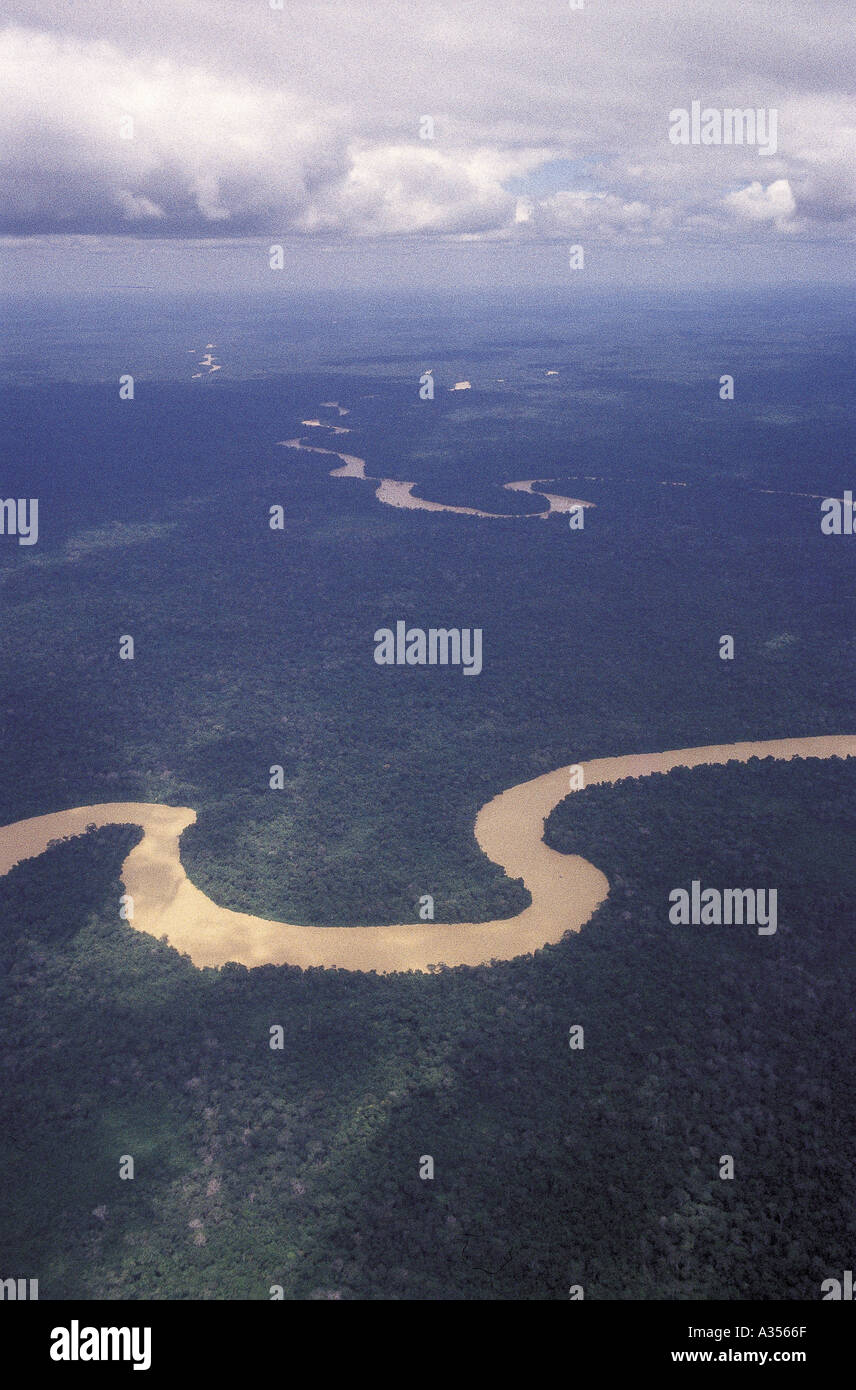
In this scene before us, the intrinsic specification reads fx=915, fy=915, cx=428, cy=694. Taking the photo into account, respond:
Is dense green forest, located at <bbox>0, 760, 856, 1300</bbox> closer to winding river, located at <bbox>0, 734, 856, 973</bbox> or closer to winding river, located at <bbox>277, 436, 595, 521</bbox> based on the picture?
winding river, located at <bbox>0, 734, 856, 973</bbox>

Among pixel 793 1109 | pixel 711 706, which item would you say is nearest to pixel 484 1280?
pixel 793 1109

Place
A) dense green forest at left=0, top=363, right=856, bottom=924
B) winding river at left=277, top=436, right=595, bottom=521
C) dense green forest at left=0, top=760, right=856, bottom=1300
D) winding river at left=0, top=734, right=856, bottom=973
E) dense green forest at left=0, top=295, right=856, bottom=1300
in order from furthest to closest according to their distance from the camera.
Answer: winding river at left=277, top=436, right=595, bottom=521 → dense green forest at left=0, top=363, right=856, bottom=924 → winding river at left=0, top=734, right=856, bottom=973 → dense green forest at left=0, top=295, right=856, bottom=1300 → dense green forest at left=0, top=760, right=856, bottom=1300

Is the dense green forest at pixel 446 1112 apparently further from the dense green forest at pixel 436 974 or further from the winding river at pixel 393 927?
the winding river at pixel 393 927

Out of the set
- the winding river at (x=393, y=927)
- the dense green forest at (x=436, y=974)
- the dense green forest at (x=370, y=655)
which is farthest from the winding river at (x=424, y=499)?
the winding river at (x=393, y=927)

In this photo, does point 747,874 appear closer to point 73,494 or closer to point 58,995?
point 58,995

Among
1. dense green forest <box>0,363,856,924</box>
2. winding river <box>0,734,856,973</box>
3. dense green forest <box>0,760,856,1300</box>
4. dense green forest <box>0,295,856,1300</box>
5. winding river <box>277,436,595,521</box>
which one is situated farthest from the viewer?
winding river <box>277,436,595,521</box>

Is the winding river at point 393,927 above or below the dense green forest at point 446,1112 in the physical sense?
above

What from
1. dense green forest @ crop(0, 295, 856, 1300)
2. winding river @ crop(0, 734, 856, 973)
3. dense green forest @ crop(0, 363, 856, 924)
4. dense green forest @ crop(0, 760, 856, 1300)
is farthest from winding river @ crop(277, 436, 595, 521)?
dense green forest @ crop(0, 760, 856, 1300)
